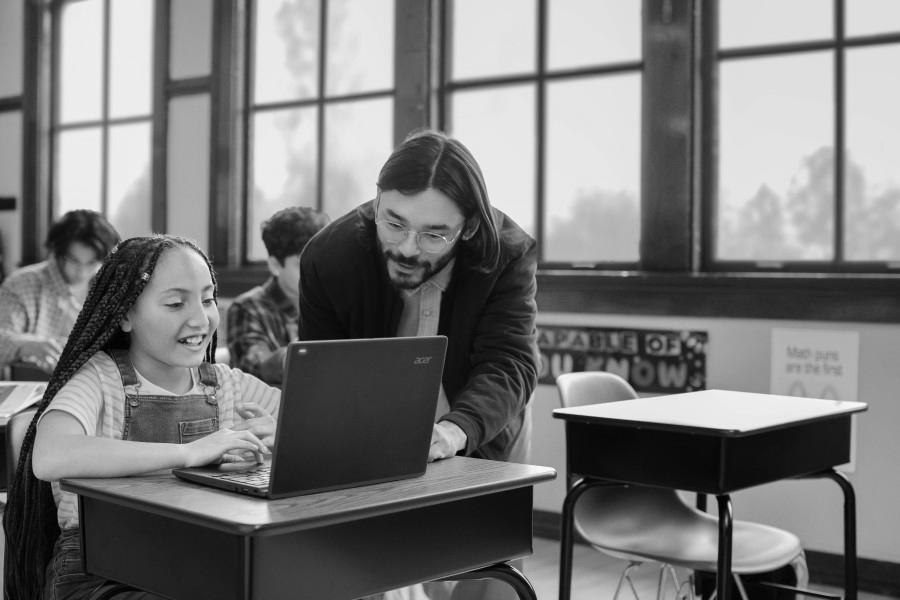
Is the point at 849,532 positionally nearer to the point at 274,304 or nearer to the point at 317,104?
the point at 274,304

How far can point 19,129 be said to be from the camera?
7191 millimetres

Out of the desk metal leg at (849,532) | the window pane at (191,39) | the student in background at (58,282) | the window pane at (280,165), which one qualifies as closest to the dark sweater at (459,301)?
the desk metal leg at (849,532)

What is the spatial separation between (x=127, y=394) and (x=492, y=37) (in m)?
3.24

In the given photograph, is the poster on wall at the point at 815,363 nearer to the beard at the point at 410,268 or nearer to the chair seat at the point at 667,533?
the chair seat at the point at 667,533

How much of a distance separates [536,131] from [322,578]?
3.36 m

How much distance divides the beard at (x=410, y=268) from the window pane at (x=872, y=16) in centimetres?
230

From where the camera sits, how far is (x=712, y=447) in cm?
238

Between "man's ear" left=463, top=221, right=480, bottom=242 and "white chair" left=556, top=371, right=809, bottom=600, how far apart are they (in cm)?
80

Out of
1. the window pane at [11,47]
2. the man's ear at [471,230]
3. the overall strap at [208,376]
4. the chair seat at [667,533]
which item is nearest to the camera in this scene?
the overall strap at [208,376]

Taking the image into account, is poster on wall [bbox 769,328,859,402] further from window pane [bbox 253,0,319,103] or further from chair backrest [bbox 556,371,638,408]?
window pane [bbox 253,0,319,103]

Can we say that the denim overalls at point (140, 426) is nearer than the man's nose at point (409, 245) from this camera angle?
Yes

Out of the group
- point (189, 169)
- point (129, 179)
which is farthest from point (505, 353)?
point (129, 179)

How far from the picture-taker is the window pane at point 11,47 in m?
7.18

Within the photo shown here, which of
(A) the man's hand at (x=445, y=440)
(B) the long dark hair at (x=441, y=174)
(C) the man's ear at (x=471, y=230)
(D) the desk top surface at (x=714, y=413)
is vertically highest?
(B) the long dark hair at (x=441, y=174)
